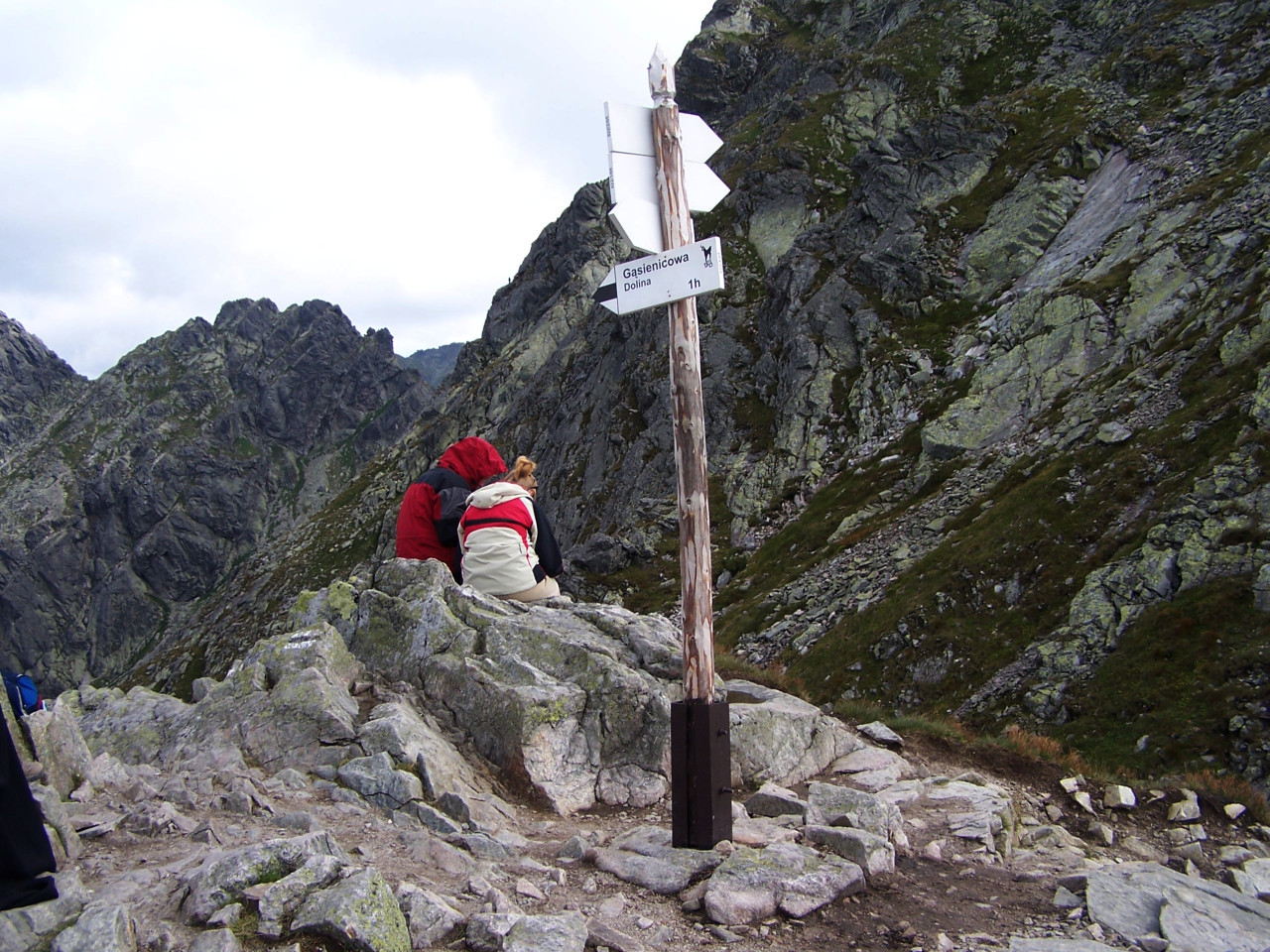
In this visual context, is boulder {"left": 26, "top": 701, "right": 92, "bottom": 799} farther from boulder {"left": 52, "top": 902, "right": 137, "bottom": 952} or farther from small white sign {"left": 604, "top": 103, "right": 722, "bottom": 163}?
small white sign {"left": 604, "top": 103, "right": 722, "bottom": 163}

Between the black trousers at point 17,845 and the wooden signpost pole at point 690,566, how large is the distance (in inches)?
193

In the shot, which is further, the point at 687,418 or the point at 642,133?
the point at 642,133

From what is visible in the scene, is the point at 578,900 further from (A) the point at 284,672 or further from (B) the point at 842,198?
(B) the point at 842,198

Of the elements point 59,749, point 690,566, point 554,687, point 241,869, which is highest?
point 690,566

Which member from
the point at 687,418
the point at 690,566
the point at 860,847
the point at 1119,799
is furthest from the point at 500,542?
the point at 1119,799

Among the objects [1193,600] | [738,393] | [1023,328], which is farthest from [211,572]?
[1193,600]

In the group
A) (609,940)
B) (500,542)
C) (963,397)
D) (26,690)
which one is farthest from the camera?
(963,397)

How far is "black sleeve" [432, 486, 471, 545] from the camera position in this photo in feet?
39.1

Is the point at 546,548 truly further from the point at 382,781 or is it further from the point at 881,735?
the point at 881,735

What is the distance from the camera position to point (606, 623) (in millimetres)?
11758

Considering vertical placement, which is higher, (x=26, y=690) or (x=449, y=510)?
(x=449, y=510)

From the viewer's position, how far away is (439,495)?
12172 millimetres

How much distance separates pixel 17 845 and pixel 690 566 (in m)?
5.48

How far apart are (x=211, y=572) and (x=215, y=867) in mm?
203662
